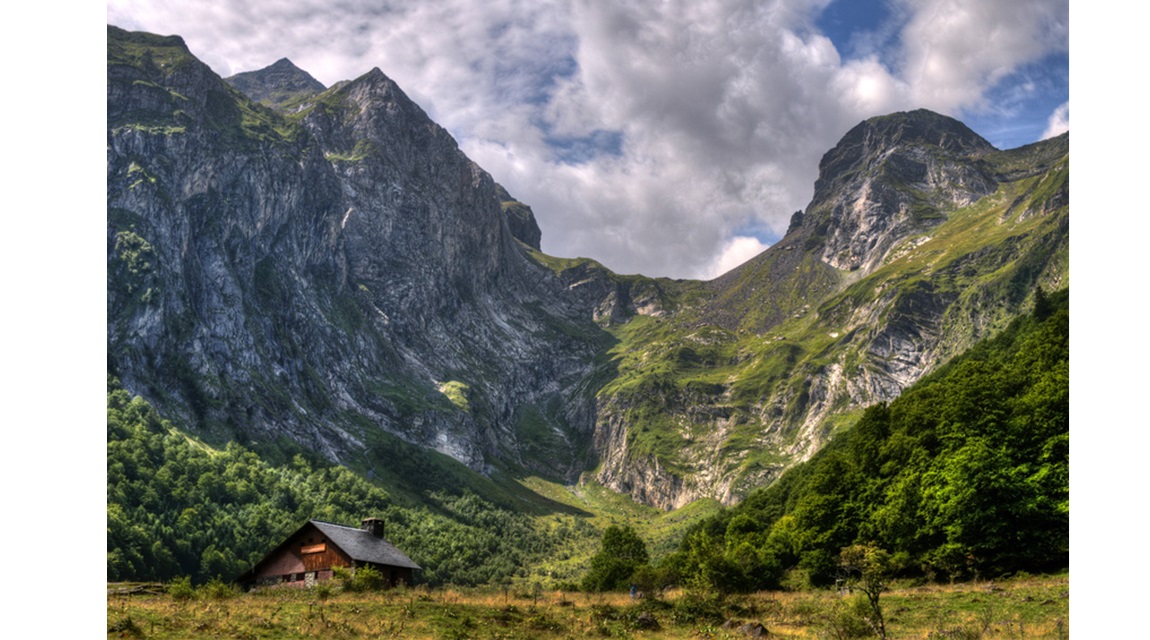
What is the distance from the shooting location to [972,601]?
38094 millimetres

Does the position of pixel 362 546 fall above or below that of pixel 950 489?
below

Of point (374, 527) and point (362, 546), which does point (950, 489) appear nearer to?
point (362, 546)

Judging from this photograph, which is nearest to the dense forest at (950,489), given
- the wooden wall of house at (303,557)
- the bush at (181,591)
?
the wooden wall of house at (303,557)

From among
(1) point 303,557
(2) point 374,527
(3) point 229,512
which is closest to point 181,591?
(1) point 303,557

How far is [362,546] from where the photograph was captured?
2394 inches

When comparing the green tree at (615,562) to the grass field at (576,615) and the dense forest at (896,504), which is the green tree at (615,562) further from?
the grass field at (576,615)

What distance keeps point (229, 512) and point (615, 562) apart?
97972 millimetres

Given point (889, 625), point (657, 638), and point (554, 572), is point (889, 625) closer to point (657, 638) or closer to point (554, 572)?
point (657, 638)

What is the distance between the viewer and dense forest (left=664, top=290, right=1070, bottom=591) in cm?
4759

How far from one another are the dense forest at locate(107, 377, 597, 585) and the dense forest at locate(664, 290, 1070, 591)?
88564mm

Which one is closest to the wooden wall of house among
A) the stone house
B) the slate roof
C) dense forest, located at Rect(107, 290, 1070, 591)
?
the stone house
